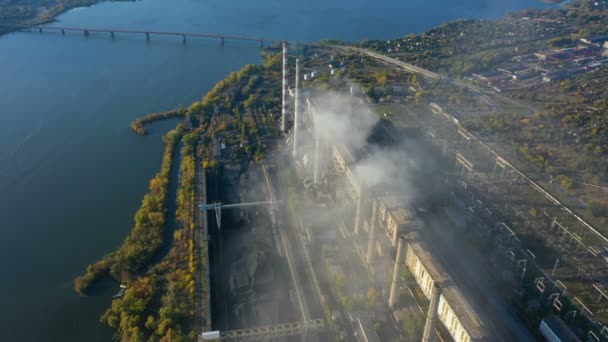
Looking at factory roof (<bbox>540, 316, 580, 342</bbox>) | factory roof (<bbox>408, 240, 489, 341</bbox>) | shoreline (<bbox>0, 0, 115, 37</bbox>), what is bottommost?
factory roof (<bbox>540, 316, 580, 342</bbox>)

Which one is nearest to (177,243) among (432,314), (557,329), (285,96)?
(432,314)

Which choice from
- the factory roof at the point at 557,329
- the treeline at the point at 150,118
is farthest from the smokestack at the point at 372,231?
the treeline at the point at 150,118

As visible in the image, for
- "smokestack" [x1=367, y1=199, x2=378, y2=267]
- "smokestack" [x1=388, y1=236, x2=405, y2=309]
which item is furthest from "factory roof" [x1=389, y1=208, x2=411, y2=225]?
"smokestack" [x1=367, y1=199, x2=378, y2=267]

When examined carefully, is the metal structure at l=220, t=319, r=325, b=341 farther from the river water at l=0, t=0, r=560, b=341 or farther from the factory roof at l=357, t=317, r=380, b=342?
the river water at l=0, t=0, r=560, b=341

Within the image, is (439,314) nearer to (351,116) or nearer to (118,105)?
(351,116)

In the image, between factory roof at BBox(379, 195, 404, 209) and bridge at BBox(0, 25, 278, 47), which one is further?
bridge at BBox(0, 25, 278, 47)

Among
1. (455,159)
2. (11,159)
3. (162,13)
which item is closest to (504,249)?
(455,159)

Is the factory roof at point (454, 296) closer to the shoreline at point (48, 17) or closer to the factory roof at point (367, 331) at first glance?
the factory roof at point (367, 331)
